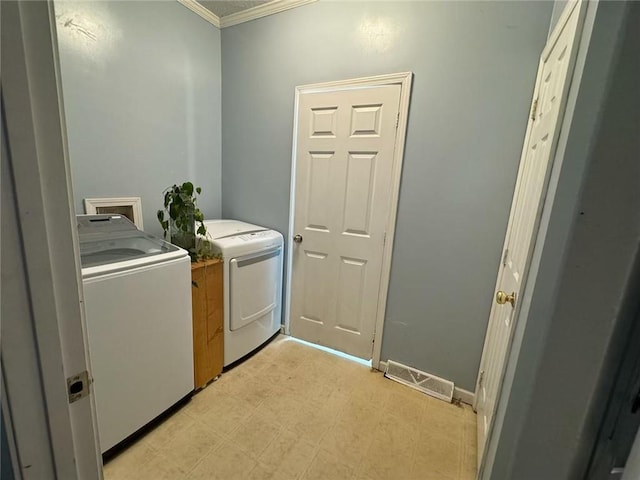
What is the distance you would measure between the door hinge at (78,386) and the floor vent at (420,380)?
6.22 feet

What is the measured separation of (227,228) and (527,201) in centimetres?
192

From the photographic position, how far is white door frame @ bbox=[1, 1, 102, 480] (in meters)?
0.38

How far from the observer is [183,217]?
171 cm

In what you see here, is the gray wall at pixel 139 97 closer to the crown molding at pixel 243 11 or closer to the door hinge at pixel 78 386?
the crown molding at pixel 243 11

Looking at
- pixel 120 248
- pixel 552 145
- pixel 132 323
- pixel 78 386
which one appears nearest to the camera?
pixel 78 386

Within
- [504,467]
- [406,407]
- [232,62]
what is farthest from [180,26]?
[406,407]

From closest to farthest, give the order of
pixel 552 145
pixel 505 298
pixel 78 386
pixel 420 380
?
pixel 78 386 < pixel 552 145 < pixel 505 298 < pixel 420 380

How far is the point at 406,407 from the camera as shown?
5.76 feet

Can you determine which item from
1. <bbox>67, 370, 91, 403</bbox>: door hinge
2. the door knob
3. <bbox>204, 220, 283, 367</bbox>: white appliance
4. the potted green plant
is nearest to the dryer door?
<bbox>204, 220, 283, 367</bbox>: white appliance

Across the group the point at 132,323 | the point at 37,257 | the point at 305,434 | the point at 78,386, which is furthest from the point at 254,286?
the point at 37,257

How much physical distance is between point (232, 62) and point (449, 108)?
1.84 meters

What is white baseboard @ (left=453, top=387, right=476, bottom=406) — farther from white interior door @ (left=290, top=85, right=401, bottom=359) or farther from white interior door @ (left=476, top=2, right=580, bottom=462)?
white interior door @ (left=290, top=85, right=401, bottom=359)

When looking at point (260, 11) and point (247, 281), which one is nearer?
point (247, 281)

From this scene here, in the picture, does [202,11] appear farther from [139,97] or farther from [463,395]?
[463,395]
